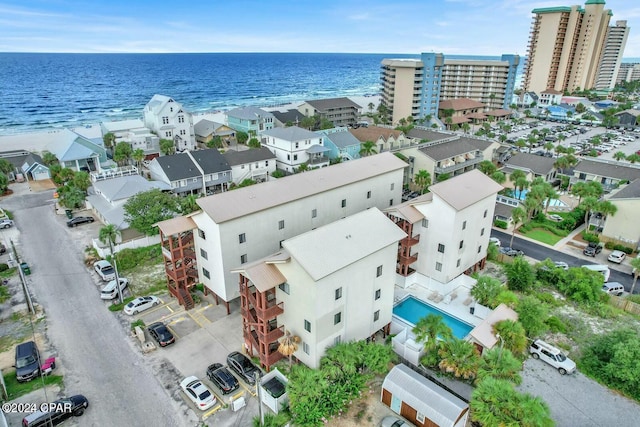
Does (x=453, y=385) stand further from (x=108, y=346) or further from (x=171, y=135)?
(x=171, y=135)

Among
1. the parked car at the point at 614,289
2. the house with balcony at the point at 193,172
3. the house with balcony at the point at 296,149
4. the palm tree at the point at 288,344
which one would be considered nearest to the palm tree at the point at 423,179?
the house with balcony at the point at 296,149

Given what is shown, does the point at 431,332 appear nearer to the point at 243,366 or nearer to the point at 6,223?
the point at 243,366

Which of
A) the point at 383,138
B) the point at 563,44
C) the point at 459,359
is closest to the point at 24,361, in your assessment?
the point at 459,359

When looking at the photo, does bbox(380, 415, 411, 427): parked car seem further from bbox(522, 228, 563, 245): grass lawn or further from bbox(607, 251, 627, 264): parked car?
bbox(522, 228, 563, 245): grass lawn

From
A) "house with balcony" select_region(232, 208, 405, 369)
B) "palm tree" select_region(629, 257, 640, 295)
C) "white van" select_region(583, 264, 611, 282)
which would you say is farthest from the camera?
"white van" select_region(583, 264, 611, 282)

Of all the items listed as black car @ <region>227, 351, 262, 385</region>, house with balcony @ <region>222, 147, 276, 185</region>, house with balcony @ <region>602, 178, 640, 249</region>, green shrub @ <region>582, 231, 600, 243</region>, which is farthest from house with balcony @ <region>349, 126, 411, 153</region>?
black car @ <region>227, 351, 262, 385</region>

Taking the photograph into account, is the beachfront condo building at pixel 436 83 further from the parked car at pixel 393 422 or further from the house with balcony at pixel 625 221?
the parked car at pixel 393 422

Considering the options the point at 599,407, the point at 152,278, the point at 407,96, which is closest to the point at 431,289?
the point at 599,407
